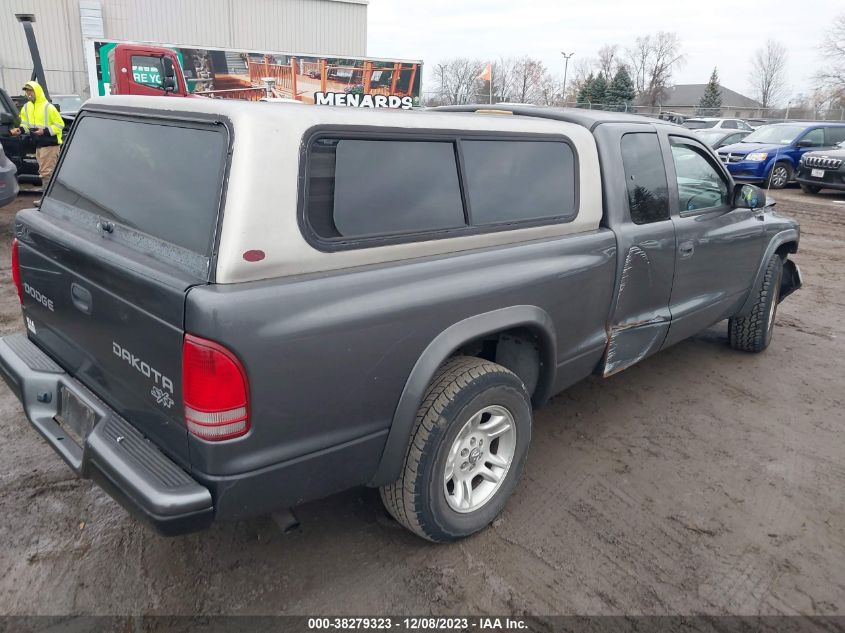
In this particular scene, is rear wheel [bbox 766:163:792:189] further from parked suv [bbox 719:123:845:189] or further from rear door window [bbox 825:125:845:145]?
rear door window [bbox 825:125:845:145]

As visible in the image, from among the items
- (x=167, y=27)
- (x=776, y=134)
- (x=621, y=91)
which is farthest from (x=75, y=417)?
(x=621, y=91)

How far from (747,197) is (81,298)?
13.3ft

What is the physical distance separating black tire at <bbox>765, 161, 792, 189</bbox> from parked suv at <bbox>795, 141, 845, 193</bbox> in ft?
1.52

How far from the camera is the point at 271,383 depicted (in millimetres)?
1970

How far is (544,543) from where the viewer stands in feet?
9.23

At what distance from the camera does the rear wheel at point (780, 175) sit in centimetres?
1494

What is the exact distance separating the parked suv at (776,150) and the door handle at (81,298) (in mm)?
14887

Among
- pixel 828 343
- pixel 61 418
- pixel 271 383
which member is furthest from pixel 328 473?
pixel 828 343

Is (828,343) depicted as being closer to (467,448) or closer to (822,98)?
(467,448)

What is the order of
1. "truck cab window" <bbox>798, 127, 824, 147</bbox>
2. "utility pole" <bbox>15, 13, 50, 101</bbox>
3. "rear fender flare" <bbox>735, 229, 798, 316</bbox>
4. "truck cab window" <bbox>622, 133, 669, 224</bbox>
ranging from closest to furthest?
1. "truck cab window" <bbox>622, 133, 669, 224</bbox>
2. "rear fender flare" <bbox>735, 229, 798, 316</bbox>
3. "utility pole" <bbox>15, 13, 50, 101</bbox>
4. "truck cab window" <bbox>798, 127, 824, 147</bbox>

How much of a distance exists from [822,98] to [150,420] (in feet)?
190

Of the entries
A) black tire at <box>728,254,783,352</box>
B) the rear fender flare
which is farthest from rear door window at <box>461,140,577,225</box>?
black tire at <box>728,254,783,352</box>

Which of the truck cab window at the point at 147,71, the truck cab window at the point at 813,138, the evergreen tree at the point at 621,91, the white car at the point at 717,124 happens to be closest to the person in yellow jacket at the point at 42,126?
the truck cab window at the point at 147,71

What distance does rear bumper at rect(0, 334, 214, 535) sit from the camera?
1.97 m
